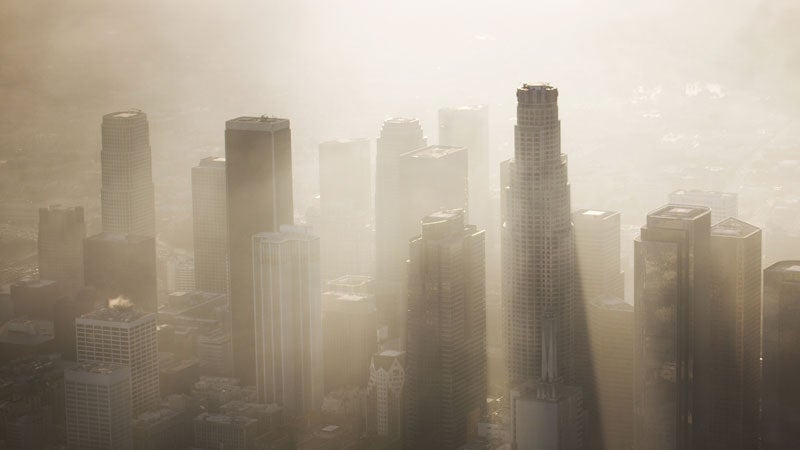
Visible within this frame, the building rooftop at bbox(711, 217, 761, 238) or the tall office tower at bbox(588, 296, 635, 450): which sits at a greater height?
the building rooftop at bbox(711, 217, 761, 238)

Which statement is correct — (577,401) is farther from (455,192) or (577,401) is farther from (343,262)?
(343,262)

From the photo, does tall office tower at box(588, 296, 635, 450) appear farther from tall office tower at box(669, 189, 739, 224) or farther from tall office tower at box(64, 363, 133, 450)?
tall office tower at box(64, 363, 133, 450)

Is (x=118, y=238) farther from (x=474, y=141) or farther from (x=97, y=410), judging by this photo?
(x=474, y=141)

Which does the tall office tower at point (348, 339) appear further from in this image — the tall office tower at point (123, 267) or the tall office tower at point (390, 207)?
the tall office tower at point (123, 267)

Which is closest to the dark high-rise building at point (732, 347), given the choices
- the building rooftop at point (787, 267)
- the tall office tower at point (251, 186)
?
the building rooftop at point (787, 267)

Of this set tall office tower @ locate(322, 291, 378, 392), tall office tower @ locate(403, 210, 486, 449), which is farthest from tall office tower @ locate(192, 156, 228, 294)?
tall office tower @ locate(403, 210, 486, 449)

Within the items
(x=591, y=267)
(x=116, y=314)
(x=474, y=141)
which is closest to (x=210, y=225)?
(x=116, y=314)
